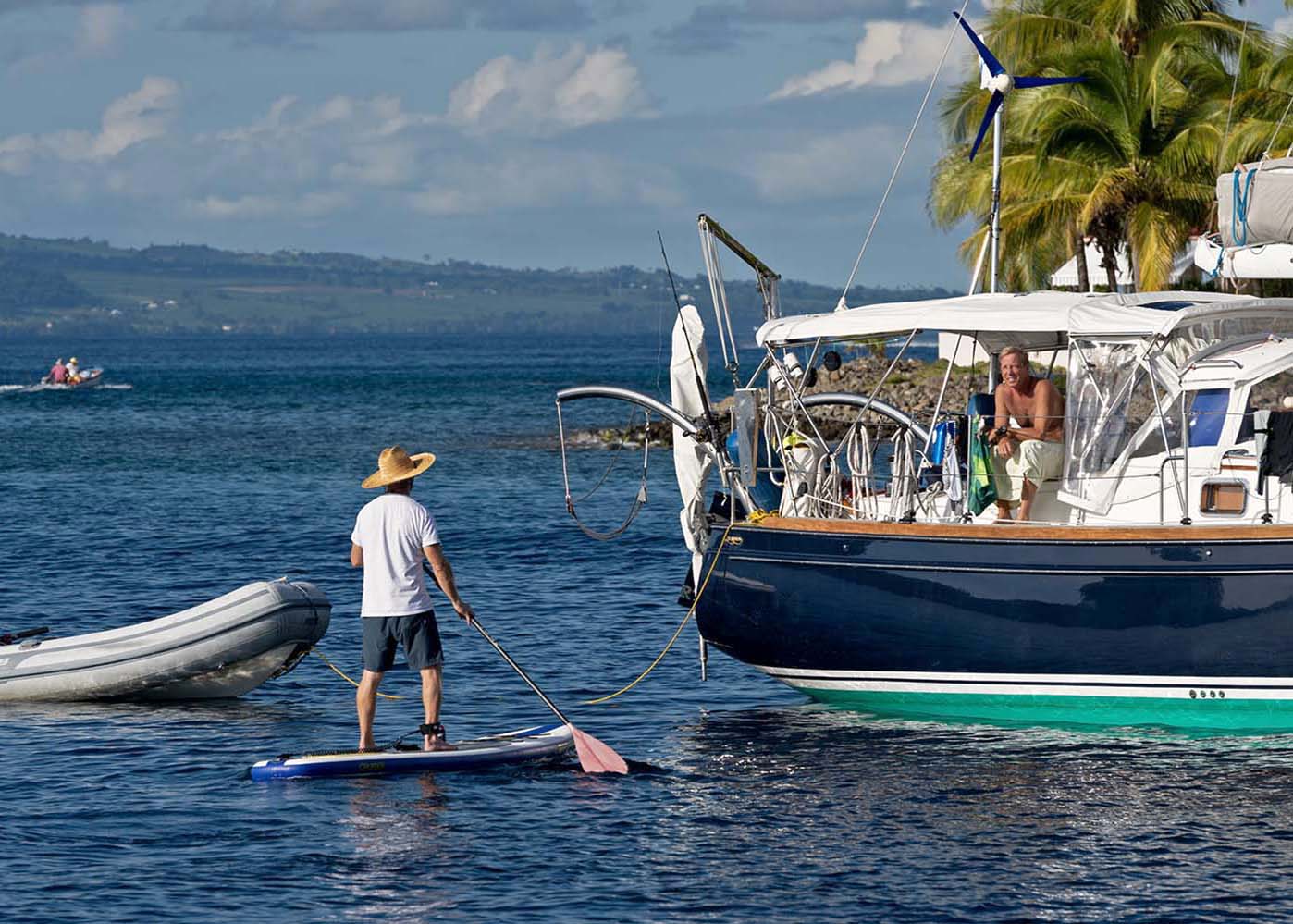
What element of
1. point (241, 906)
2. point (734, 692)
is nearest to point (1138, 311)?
point (734, 692)

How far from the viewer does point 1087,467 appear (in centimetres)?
1433

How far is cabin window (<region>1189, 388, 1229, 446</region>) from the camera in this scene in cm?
1401

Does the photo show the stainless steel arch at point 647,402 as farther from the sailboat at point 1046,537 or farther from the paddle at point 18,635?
the paddle at point 18,635

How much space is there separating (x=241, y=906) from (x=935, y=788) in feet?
15.5

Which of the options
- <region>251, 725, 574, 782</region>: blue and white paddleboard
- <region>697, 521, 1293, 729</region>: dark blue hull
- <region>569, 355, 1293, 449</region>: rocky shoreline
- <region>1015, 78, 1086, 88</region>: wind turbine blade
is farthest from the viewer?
<region>569, 355, 1293, 449</region>: rocky shoreline

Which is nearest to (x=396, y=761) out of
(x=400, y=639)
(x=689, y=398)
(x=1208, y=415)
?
(x=400, y=639)

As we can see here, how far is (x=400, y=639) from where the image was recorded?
510 inches

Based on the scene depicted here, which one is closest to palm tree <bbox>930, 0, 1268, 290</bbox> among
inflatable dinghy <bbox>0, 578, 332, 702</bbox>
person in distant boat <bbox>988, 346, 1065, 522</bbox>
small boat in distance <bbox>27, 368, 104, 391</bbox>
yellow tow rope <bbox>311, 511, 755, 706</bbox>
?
yellow tow rope <bbox>311, 511, 755, 706</bbox>

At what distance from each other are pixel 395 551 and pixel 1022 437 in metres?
4.81

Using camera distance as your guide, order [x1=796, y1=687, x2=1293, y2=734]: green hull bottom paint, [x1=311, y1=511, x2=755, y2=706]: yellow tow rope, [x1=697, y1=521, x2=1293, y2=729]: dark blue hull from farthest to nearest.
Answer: [x1=311, y1=511, x2=755, y2=706]: yellow tow rope < [x1=796, y1=687, x2=1293, y2=734]: green hull bottom paint < [x1=697, y1=521, x2=1293, y2=729]: dark blue hull

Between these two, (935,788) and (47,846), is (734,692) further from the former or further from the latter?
(47,846)

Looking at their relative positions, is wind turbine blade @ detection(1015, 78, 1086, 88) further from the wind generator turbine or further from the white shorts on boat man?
the white shorts on boat man

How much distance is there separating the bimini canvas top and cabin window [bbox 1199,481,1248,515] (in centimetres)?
118

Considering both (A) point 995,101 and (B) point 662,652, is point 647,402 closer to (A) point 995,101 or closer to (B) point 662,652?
(B) point 662,652
